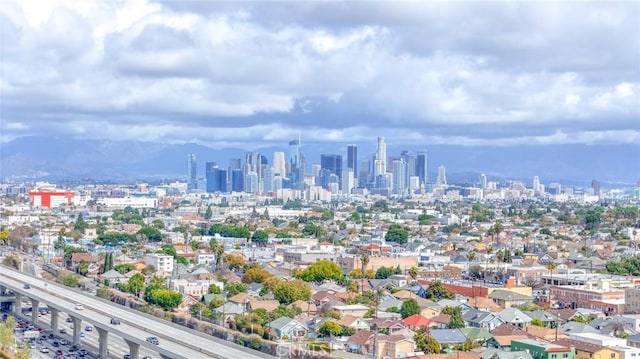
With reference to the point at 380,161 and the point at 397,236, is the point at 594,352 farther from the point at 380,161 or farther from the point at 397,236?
the point at 380,161

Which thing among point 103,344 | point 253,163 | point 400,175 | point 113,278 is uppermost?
point 253,163

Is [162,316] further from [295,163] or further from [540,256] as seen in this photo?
[295,163]

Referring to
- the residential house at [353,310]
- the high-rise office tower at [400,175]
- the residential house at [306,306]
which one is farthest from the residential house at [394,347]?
the high-rise office tower at [400,175]

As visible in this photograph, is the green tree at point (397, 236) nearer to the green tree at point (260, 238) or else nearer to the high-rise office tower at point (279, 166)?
Answer: the green tree at point (260, 238)

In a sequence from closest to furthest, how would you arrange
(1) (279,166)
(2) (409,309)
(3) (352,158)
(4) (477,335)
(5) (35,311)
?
(4) (477,335) < (2) (409,309) < (5) (35,311) < (1) (279,166) < (3) (352,158)

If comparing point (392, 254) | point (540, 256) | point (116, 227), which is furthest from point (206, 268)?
point (116, 227)

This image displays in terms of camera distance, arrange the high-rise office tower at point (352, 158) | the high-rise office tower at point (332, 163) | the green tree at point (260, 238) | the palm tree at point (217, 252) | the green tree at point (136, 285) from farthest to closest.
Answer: the high-rise office tower at point (352, 158)
the high-rise office tower at point (332, 163)
the green tree at point (260, 238)
the palm tree at point (217, 252)
the green tree at point (136, 285)

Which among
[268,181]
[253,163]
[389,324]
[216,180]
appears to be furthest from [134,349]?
[253,163]
